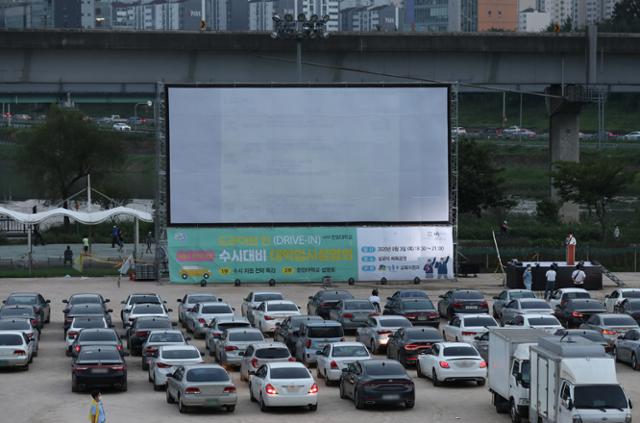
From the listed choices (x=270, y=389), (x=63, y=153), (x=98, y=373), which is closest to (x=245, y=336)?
(x=98, y=373)

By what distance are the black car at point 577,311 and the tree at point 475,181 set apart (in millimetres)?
38898

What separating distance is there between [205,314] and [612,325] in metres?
12.0

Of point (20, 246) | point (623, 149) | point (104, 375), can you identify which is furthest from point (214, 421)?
point (623, 149)

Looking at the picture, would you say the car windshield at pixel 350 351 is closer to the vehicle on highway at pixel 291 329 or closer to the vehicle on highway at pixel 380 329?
the vehicle on highway at pixel 291 329

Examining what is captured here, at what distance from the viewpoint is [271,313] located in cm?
4319

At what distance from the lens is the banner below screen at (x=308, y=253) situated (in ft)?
194

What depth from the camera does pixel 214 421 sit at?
92.8 ft

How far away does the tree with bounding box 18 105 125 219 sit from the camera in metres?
92.8

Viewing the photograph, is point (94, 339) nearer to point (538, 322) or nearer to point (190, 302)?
point (190, 302)

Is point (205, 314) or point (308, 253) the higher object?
point (308, 253)

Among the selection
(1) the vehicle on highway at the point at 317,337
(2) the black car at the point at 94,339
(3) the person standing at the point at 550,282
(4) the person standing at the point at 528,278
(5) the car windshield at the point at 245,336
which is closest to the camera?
(2) the black car at the point at 94,339

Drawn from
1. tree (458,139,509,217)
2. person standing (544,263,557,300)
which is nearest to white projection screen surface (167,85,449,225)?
person standing (544,263,557,300)

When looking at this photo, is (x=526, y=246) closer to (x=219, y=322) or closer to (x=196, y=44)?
(x=196, y=44)

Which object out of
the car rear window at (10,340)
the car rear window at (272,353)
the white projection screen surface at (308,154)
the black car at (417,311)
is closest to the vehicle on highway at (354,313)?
the black car at (417,311)
